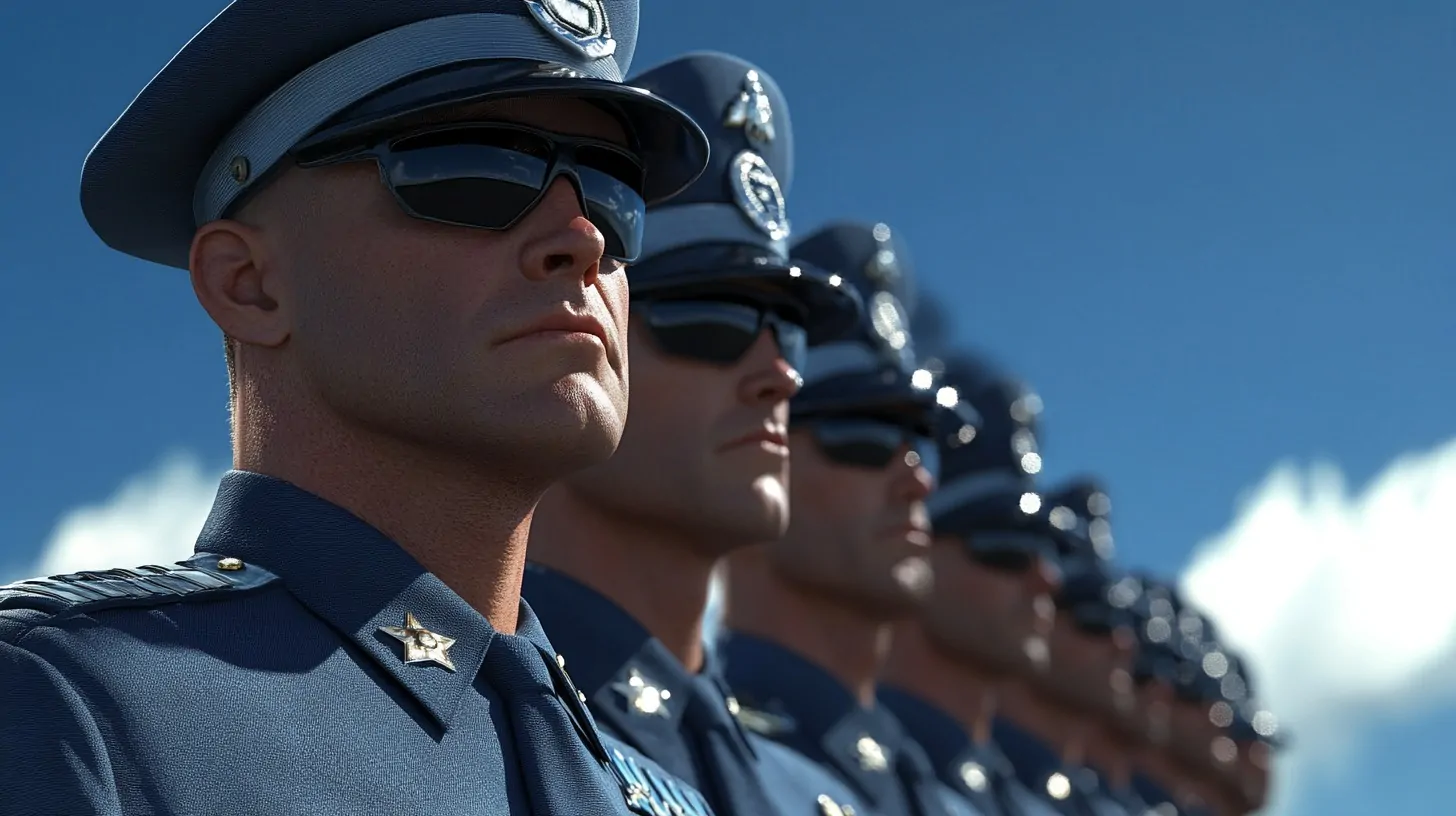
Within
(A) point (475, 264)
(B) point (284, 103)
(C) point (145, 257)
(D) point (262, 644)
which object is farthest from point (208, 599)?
(C) point (145, 257)

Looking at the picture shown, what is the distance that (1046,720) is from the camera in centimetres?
1173

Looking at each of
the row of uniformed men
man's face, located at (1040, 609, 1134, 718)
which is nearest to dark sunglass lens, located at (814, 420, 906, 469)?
the row of uniformed men

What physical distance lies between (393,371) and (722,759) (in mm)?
1841

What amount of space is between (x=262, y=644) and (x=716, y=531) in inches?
88.9

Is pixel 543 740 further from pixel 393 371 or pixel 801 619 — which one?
pixel 801 619

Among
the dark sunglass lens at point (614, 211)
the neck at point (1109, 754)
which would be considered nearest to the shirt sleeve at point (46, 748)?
the dark sunglass lens at point (614, 211)

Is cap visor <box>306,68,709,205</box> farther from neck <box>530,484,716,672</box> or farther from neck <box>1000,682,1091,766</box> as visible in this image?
neck <box>1000,682,1091,766</box>

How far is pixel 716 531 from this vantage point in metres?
4.90

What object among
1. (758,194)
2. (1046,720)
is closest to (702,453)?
(758,194)

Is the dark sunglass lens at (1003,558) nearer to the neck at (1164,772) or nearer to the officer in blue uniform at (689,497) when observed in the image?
the officer in blue uniform at (689,497)

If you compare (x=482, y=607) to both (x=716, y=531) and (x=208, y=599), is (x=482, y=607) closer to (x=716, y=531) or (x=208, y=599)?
(x=208, y=599)

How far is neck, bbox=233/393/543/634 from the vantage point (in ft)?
10.2

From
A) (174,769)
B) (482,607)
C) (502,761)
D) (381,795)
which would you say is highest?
(482,607)

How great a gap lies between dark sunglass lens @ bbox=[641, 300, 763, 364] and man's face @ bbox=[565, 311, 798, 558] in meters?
0.02
